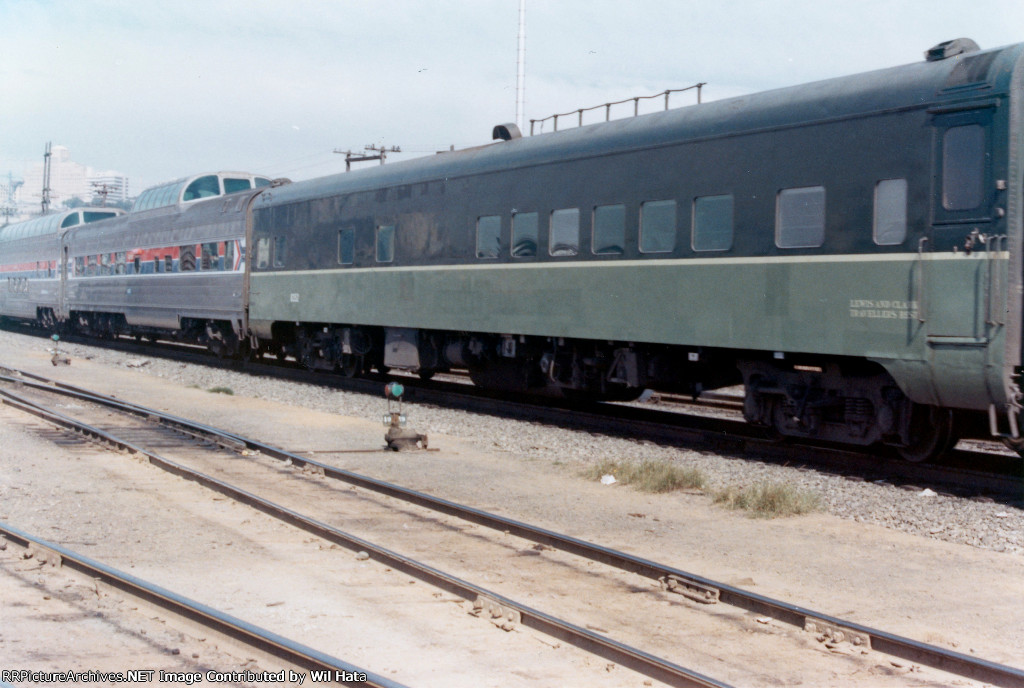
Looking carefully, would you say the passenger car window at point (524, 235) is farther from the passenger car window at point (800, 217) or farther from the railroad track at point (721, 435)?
the passenger car window at point (800, 217)

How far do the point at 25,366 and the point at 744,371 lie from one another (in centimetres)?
1862

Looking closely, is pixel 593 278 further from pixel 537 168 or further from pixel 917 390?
pixel 917 390

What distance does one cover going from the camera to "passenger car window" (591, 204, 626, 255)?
13312 mm

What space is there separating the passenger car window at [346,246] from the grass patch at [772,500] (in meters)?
11.4

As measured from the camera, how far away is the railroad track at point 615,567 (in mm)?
5008

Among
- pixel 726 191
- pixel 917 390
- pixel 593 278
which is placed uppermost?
pixel 726 191

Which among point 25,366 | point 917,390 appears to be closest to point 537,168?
point 917,390

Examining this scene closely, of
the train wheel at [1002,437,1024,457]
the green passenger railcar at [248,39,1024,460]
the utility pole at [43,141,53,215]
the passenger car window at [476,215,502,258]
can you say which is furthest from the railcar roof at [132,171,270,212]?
the utility pole at [43,141,53,215]

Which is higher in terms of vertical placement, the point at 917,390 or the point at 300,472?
the point at 917,390

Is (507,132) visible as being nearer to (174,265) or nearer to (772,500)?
(772,500)

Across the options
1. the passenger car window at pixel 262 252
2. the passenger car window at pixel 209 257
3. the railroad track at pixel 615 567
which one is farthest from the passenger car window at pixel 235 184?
the railroad track at pixel 615 567

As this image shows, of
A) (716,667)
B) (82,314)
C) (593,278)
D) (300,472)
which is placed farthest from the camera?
(82,314)

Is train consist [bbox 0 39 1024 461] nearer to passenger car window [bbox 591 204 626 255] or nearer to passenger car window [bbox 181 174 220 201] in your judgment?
passenger car window [bbox 591 204 626 255]

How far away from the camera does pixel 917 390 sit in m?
9.94
